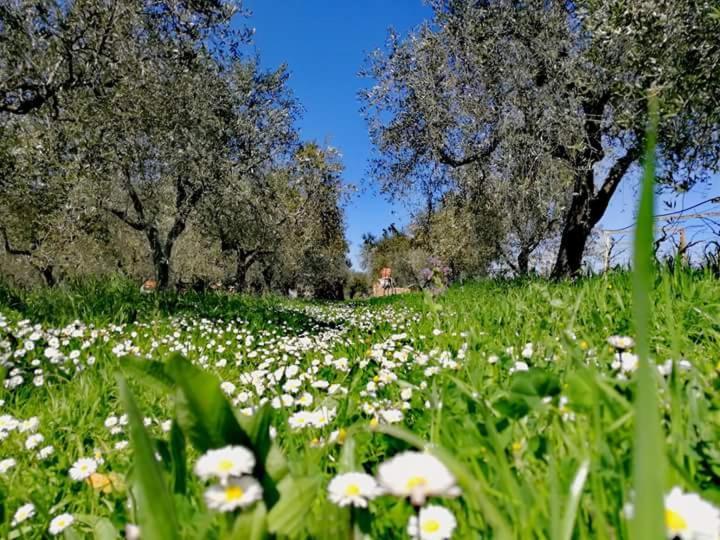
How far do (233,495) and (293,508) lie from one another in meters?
0.18

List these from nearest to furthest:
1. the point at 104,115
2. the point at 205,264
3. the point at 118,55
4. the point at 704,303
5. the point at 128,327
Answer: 1. the point at 704,303
2. the point at 128,327
3. the point at 118,55
4. the point at 104,115
5. the point at 205,264

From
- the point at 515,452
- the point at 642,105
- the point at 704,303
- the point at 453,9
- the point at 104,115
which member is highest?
the point at 453,9

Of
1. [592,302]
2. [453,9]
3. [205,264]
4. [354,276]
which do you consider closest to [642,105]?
[592,302]

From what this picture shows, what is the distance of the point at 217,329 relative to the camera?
22.2ft

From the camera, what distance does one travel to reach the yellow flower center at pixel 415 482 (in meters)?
0.86

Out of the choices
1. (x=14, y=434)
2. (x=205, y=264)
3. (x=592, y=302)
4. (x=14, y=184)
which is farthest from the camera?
(x=205, y=264)

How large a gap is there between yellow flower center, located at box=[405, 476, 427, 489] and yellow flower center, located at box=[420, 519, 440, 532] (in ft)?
0.72

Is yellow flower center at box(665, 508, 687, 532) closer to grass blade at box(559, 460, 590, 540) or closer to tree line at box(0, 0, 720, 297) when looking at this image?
grass blade at box(559, 460, 590, 540)

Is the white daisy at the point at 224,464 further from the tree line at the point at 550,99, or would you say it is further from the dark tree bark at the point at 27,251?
the dark tree bark at the point at 27,251

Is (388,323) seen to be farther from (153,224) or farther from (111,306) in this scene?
(153,224)

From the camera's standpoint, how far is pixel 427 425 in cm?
201

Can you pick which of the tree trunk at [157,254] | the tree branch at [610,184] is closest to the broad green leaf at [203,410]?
the tree branch at [610,184]

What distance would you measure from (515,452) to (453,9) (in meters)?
12.0

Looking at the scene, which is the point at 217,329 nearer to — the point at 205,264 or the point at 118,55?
the point at 118,55
